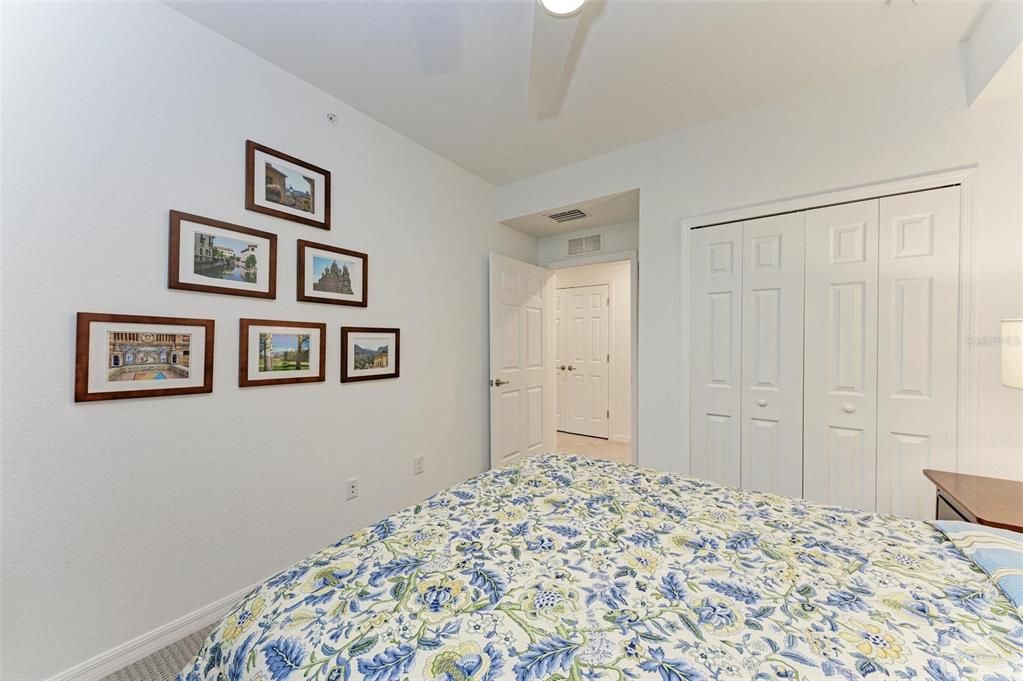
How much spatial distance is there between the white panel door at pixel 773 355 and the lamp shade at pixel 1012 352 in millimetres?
744

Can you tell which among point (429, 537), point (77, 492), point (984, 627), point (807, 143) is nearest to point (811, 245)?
point (807, 143)

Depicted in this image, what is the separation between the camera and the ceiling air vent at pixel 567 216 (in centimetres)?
336

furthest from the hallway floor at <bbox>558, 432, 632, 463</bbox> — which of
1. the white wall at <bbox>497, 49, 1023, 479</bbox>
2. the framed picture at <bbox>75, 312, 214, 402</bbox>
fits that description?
the framed picture at <bbox>75, 312, 214, 402</bbox>

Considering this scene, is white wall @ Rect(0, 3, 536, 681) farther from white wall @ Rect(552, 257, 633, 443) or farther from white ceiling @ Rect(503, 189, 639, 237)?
white wall @ Rect(552, 257, 633, 443)

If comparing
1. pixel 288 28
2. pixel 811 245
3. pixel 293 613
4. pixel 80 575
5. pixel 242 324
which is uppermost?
pixel 288 28

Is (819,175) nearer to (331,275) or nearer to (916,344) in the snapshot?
(916,344)

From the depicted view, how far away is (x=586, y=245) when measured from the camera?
3824 mm

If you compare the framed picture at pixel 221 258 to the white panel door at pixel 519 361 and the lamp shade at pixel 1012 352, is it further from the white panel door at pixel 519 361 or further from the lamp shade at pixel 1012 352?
the lamp shade at pixel 1012 352

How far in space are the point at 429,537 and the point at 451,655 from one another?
0.45 metres

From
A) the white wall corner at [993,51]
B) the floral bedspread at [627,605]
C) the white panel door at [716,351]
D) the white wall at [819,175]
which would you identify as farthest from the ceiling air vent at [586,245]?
the floral bedspread at [627,605]

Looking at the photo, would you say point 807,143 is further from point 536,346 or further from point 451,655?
point 451,655

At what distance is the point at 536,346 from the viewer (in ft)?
12.8

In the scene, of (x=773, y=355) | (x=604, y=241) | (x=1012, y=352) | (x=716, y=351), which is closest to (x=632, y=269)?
(x=604, y=241)

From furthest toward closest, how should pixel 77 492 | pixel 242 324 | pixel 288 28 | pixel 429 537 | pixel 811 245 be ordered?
pixel 811 245, pixel 242 324, pixel 288 28, pixel 77 492, pixel 429 537
